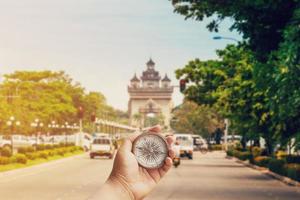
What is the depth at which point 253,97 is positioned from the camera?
36.2 meters

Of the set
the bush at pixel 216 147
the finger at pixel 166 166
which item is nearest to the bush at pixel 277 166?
the finger at pixel 166 166

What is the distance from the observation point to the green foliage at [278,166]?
3493 centimetres

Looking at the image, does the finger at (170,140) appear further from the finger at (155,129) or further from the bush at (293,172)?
the bush at (293,172)

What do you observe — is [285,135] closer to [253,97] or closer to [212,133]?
[253,97]

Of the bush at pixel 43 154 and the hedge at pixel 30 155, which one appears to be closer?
the hedge at pixel 30 155

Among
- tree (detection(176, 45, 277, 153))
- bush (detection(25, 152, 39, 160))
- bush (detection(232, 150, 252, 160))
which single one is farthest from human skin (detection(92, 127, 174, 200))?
bush (detection(232, 150, 252, 160))

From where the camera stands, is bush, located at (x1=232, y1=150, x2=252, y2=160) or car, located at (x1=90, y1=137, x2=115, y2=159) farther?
car, located at (x1=90, y1=137, x2=115, y2=159)

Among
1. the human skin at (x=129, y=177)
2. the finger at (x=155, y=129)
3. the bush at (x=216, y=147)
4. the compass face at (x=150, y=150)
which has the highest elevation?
the bush at (x=216, y=147)

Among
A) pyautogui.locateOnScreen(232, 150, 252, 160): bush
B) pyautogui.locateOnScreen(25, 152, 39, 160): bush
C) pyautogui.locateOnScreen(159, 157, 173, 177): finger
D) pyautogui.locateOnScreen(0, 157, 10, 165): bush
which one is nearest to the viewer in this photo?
pyautogui.locateOnScreen(159, 157, 173, 177): finger

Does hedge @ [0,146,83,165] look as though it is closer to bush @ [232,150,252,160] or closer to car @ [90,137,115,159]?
car @ [90,137,115,159]

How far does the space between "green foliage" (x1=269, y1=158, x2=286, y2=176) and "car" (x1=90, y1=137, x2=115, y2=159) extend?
2184cm

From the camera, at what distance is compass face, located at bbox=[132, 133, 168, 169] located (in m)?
3.23

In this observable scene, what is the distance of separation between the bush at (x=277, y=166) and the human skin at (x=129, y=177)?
31280 mm

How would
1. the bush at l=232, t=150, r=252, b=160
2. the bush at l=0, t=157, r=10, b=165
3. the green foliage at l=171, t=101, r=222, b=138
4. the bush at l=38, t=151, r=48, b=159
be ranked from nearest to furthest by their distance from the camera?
1. the bush at l=0, t=157, r=10, b=165
2. the bush at l=38, t=151, r=48, b=159
3. the bush at l=232, t=150, r=252, b=160
4. the green foliage at l=171, t=101, r=222, b=138
